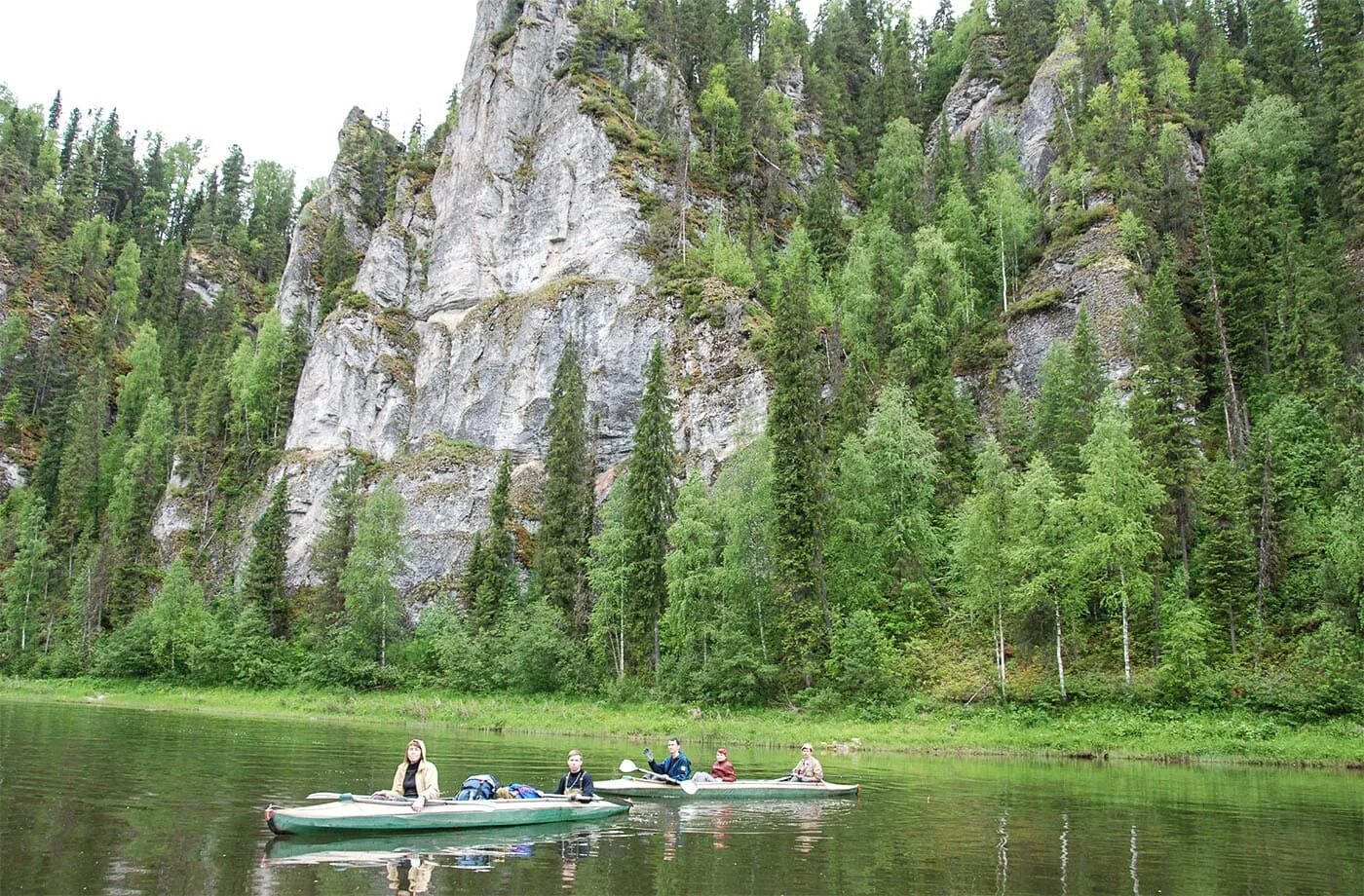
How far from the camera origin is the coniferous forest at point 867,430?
47.5 m

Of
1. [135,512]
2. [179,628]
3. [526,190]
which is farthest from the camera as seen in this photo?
[526,190]

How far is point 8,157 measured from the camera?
131875 millimetres

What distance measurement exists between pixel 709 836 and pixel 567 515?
46193 millimetres

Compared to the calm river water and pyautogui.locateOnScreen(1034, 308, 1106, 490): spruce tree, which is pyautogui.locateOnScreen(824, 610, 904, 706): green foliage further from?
pyautogui.locateOnScreen(1034, 308, 1106, 490): spruce tree

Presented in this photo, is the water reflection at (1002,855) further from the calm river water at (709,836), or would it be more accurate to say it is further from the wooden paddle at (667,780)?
the wooden paddle at (667,780)

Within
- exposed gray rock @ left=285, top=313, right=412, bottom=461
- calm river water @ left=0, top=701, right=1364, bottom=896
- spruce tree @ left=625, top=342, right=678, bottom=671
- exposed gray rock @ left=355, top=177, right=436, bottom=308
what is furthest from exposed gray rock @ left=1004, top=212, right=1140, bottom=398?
exposed gray rock @ left=355, top=177, right=436, bottom=308

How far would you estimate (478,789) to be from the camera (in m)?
20.8

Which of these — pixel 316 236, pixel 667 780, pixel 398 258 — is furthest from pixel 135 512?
pixel 667 780

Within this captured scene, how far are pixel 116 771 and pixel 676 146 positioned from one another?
78622 mm

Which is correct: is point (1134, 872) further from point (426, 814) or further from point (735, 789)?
point (426, 814)

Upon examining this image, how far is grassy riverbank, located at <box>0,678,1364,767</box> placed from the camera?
1480 inches

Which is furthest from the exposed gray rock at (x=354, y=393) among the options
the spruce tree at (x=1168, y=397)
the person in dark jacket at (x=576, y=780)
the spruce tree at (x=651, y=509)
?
the person in dark jacket at (x=576, y=780)

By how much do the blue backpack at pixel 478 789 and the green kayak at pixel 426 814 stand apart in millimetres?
681

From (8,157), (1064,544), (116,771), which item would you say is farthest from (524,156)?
(8,157)
